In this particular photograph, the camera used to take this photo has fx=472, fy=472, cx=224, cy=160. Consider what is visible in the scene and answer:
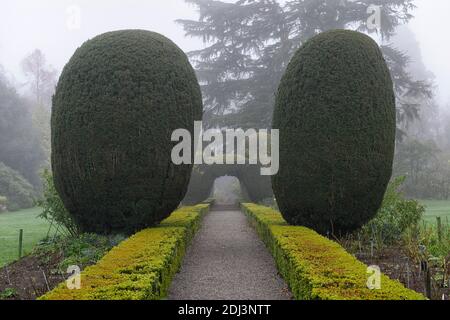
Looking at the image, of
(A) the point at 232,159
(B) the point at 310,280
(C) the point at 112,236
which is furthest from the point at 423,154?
(B) the point at 310,280

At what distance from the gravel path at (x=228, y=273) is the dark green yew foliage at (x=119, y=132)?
4.98ft

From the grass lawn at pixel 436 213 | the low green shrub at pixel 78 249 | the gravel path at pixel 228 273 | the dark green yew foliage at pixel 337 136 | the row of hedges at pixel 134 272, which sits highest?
the dark green yew foliage at pixel 337 136

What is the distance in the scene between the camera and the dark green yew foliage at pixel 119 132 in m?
8.73

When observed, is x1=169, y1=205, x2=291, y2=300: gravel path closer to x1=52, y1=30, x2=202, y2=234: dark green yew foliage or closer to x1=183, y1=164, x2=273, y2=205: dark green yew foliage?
x1=52, y1=30, x2=202, y2=234: dark green yew foliage

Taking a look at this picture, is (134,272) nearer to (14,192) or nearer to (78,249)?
(78,249)

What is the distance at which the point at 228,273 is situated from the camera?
7.34 m

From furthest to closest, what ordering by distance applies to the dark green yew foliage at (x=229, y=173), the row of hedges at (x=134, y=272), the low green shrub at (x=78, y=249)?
1. the dark green yew foliage at (x=229, y=173)
2. the low green shrub at (x=78, y=249)
3. the row of hedges at (x=134, y=272)

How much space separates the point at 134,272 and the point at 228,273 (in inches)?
90.4

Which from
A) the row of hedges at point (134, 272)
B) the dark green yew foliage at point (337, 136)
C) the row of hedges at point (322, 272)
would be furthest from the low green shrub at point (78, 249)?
the dark green yew foliage at point (337, 136)

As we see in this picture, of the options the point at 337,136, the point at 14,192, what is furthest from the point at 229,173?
the point at 337,136

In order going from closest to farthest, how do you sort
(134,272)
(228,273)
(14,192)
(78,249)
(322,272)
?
(322,272) → (134,272) → (228,273) → (78,249) → (14,192)

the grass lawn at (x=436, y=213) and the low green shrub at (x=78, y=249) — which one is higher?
the low green shrub at (x=78, y=249)

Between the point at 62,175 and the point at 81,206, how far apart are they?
69cm

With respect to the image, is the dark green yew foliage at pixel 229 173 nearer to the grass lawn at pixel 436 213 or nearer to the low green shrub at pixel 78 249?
the grass lawn at pixel 436 213
